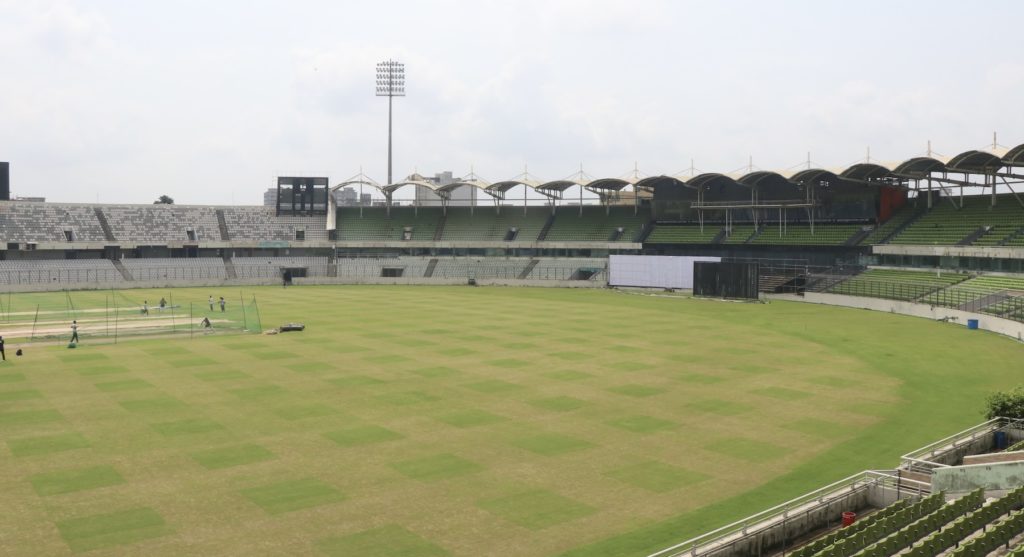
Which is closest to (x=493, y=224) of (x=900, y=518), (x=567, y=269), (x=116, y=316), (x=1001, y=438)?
(x=567, y=269)

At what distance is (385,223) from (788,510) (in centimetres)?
10493

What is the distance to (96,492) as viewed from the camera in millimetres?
20031

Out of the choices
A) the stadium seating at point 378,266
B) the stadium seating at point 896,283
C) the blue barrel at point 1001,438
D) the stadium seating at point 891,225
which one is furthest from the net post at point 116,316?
the stadium seating at point 891,225

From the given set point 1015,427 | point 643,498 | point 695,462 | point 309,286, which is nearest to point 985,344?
point 1015,427

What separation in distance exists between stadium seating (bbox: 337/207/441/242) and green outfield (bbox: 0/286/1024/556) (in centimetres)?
6459

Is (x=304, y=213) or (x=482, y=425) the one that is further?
(x=304, y=213)

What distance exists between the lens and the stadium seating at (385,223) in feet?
376

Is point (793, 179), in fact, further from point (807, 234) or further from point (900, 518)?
point (900, 518)

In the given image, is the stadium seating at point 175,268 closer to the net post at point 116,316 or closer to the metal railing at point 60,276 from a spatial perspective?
the metal railing at point 60,276

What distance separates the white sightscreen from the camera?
279 ft

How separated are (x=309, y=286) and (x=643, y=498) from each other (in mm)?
83423

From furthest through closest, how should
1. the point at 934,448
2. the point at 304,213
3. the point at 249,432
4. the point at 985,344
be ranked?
1. the point at 304,213
2. the point at 985,344
3. the point at 249,432
4. the point at 934,448

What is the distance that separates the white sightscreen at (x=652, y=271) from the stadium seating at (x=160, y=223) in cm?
5709

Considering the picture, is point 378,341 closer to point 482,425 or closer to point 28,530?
point 482,425
